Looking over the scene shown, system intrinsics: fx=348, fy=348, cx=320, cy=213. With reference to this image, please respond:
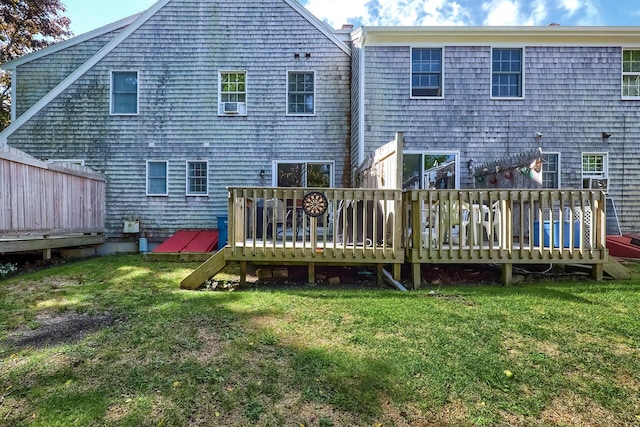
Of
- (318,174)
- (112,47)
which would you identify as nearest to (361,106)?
(318,174)

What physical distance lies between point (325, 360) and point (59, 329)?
9.07 ft

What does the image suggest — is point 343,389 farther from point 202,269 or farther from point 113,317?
point 202,269

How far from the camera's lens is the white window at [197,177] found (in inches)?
384

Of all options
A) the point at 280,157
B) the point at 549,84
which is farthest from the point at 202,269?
the point at 549,84

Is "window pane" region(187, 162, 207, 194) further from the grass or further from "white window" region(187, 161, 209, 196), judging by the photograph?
the grass

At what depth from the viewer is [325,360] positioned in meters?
2.74

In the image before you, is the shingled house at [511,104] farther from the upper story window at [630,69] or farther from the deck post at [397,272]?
the deck post at [397,272]

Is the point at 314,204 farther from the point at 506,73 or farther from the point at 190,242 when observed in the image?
the point at 506,73

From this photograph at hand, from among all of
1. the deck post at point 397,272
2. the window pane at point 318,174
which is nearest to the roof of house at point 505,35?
the window pane at point 318,174

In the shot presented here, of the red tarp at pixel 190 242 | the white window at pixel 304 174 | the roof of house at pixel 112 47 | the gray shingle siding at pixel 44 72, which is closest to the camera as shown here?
the red tarp at pixel 190 242

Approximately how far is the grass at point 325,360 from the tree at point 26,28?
17.4m

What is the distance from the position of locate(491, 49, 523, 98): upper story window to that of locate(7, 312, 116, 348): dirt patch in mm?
9607

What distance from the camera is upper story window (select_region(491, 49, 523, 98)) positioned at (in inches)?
353

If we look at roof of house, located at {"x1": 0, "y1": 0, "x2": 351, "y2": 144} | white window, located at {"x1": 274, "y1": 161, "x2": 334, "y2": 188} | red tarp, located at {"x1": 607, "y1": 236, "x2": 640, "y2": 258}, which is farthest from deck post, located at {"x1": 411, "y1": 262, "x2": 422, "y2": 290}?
roof of house, located at {"x1": 0, "y1": 0, "x2": 351, "y2": 144}
